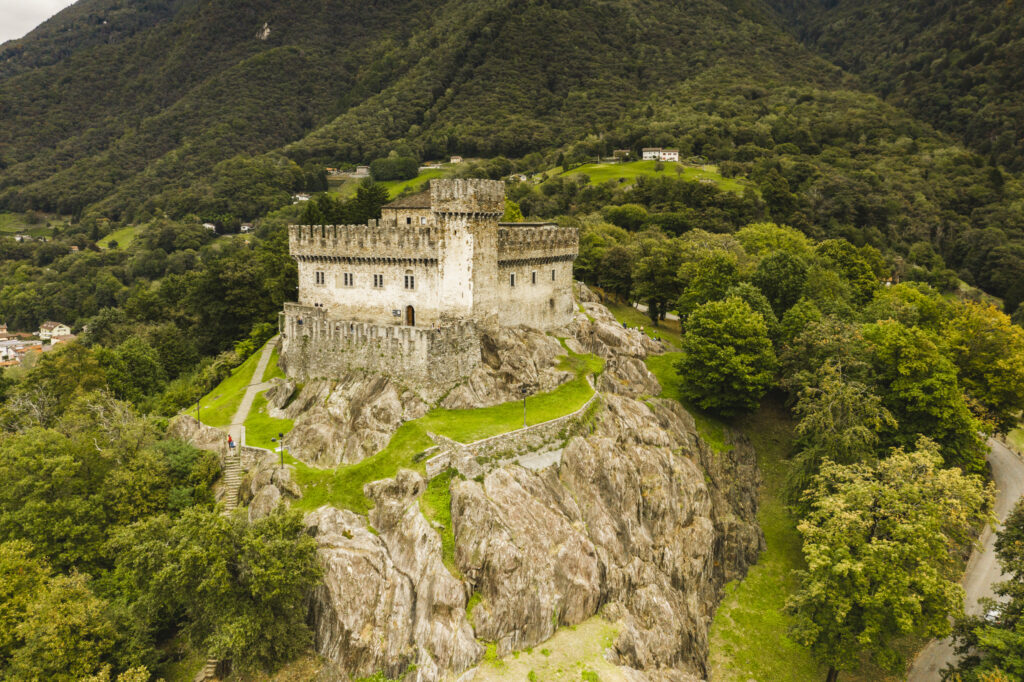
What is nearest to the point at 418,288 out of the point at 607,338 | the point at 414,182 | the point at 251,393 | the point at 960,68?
the point at 251,393

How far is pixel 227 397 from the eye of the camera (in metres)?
45.9

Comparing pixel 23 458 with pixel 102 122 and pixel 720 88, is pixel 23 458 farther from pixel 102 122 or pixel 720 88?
pixel 102 122

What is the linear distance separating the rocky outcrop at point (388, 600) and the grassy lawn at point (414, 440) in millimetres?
1390

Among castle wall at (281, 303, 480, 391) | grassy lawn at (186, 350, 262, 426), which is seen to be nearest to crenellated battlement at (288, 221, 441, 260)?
castle wall at (281, 303, 480, 391)

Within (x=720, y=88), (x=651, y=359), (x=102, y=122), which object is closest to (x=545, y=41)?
(x=720, y=88)

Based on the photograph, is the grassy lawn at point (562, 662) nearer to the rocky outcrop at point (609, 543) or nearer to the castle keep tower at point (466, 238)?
the rocky outcrop at point (609, 543)

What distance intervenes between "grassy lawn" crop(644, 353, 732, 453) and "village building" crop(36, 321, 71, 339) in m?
103

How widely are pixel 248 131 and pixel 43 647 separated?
160 metres

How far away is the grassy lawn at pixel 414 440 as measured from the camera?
3222 centimetres

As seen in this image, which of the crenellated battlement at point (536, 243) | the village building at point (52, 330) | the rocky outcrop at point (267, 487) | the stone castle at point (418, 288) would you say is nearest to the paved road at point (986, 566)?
the stone castle at point (418, 288)

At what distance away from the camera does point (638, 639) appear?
30422mm

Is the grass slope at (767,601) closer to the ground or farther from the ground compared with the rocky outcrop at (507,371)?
closer to the ground

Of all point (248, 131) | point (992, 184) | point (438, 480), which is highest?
point (248, 131)

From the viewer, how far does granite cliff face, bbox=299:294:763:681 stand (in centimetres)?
2775
